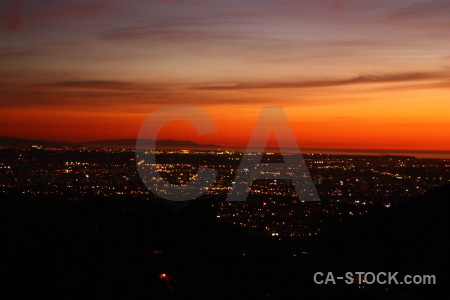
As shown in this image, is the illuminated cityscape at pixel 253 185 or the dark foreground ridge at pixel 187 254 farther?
the illuminated cityscape at pixel 253 185

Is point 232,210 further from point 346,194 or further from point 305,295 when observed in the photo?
point 305,295

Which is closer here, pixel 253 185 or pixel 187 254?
pixel 187 254

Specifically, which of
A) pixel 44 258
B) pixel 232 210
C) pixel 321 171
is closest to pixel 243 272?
pixel 44 258

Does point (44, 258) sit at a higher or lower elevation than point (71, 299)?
higher

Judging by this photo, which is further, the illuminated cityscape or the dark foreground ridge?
the illuminated cityscape

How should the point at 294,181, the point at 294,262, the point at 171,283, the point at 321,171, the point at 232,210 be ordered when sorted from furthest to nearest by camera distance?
the point at 321,171 → the point at 294,181 → the point at 232,210 → the point at 171,283 → the point at 294,262

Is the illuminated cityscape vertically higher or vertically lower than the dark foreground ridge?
higher

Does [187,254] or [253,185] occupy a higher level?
[253,185]

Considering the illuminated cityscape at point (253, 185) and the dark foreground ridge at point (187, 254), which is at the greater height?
the illuminated cityscape at point (253, 185)
